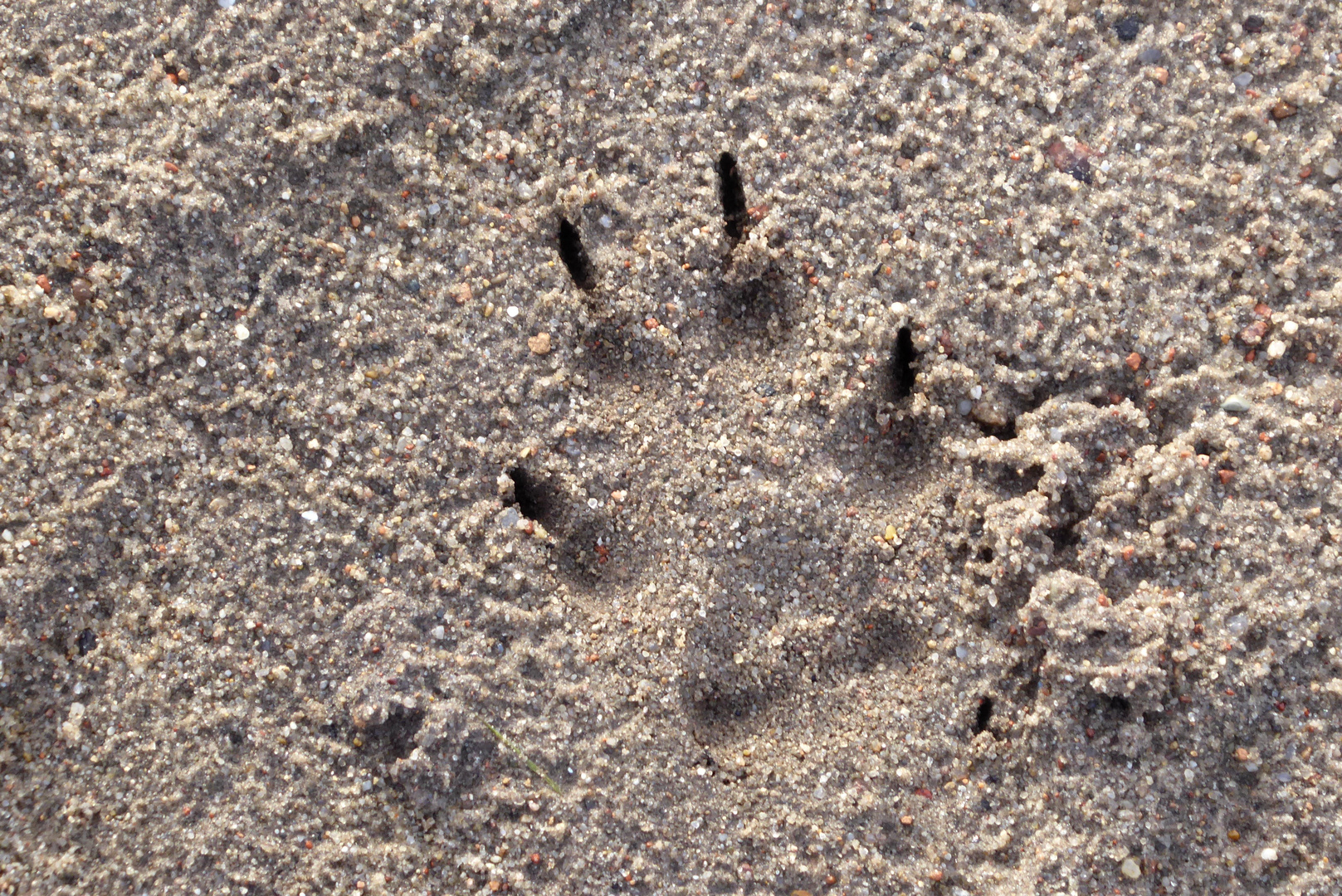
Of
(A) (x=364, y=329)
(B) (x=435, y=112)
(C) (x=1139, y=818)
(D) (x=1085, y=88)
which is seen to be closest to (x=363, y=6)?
(B) (x=435, y=112)

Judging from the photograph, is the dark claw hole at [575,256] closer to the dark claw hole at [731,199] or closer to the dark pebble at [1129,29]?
the dark claw hole at [731,199]

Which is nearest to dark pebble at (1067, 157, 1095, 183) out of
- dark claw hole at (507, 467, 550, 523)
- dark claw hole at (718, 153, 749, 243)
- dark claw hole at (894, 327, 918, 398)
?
dark claw hole at (894, 327, 918, 398)

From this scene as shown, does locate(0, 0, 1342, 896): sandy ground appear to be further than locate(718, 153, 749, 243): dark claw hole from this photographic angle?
No

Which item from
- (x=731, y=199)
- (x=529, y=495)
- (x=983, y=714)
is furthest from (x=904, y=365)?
(x=529, y=495)

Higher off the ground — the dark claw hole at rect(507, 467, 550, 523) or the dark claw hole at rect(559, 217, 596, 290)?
the dark claw hole at rect(559, 217, 596, 290)

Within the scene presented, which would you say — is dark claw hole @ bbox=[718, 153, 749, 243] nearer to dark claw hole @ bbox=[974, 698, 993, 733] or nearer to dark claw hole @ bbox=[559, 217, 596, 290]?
dark claw hole @ bbox=[559, 217, 596, 290]

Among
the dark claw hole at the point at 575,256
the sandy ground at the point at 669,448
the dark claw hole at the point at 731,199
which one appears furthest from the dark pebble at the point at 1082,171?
the dark claw hole at the point at 575,256

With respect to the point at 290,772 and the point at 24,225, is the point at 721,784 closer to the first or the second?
the point at 290,772
